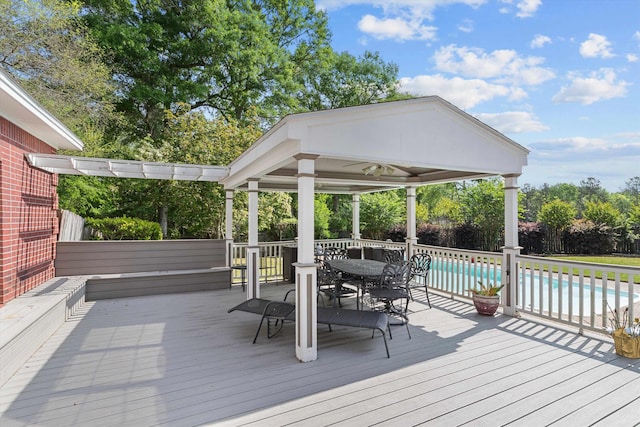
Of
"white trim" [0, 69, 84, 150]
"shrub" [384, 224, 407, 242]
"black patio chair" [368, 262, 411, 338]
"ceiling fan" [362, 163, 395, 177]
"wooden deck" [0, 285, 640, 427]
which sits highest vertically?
"white trim" [0, 69, 84, 150]

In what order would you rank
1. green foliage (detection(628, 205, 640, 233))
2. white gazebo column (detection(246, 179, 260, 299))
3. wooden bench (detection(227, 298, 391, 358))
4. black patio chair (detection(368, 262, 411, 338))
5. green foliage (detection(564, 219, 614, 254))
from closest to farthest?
wooden bench (detection(227, 298, 391, 358)) → black patio chair (detection(368, 262, 411, 338)) → white gazebo column (detection(246, 179, 260, 299)) → green foliage (detection(564, 219, 614, 254)) → green foliage (detection(628, 205, 640, 233))

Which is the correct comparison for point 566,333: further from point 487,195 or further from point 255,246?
point 487,195

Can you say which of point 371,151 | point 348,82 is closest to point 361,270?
point 371,151

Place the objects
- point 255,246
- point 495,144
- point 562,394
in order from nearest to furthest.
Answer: point 562,394 < point 495,144 < point 255,246

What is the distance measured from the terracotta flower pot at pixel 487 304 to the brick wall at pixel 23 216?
266 inches

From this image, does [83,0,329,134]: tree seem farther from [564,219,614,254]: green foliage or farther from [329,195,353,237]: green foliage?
[564,219,614,254]: green foliage

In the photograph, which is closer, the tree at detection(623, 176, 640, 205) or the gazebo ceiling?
the gazebo ceiling

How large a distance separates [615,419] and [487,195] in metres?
13.0

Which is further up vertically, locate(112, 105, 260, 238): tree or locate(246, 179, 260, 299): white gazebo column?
locate(112, 105, 260, 238): tree

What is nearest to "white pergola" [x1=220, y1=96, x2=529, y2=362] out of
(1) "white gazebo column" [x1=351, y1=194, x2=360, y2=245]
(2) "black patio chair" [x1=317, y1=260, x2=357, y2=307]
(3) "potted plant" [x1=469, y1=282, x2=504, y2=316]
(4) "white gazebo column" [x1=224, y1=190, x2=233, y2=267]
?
(3) "potted plant" [x1=469, y1=282, x2=504, y2=316]

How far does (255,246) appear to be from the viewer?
19.7 ft

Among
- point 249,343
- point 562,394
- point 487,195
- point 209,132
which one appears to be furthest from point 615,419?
point 487,195

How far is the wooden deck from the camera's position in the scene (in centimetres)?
260

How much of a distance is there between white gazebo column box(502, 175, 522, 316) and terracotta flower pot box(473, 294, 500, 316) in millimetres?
248
